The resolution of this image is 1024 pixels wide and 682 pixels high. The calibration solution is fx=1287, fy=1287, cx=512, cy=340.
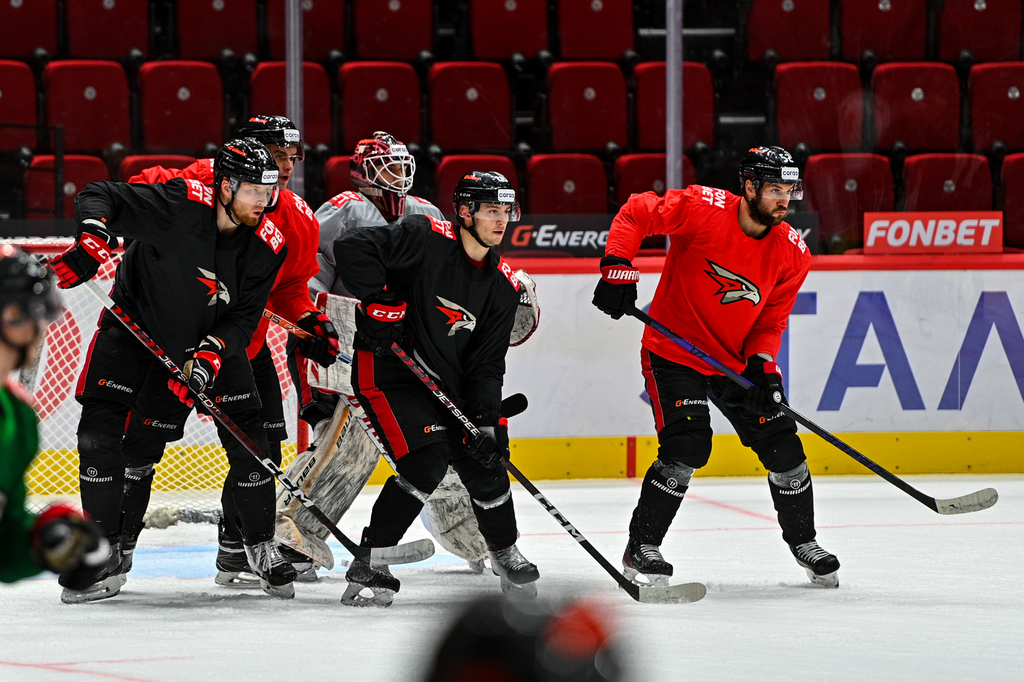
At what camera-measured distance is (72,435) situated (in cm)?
496

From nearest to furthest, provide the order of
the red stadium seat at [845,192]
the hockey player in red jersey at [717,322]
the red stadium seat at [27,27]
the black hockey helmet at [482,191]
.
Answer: the black hockey helmet at [482,191], the hockey player in red jersey at [717,322], the red stadium seat at [845,192], the red stadium seat at [27,27]

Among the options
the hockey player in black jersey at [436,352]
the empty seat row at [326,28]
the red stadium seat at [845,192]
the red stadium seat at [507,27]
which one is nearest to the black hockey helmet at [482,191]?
the hockey player in black jersey at [436,352]

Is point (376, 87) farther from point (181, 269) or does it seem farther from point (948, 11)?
point (181, 269)

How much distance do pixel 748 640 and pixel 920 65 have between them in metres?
4.21

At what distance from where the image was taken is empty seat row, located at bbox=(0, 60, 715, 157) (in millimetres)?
5941

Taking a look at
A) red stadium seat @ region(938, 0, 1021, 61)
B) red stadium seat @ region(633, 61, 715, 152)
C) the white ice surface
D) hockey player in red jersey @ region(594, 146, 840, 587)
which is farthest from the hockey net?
red stadium seat @ region(938, 0, 1021, 61)

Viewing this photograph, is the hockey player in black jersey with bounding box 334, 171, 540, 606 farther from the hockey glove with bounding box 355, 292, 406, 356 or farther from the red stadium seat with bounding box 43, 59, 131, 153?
the red stadium seat with bounding box 43, 59, 131, 153

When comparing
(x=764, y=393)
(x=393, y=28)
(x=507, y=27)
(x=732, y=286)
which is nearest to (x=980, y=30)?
(x=507, y=27)

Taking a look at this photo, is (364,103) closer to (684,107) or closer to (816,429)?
(684,107)

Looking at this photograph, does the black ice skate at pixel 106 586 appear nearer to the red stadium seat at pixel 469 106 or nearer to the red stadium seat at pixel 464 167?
the red stadium seat at pixel 464 167

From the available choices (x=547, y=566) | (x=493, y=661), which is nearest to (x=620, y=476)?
(x=547, y=566)

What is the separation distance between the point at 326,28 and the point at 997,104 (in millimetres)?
3247

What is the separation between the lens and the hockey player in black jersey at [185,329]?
3.18m

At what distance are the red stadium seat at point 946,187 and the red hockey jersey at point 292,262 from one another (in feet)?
10.8
